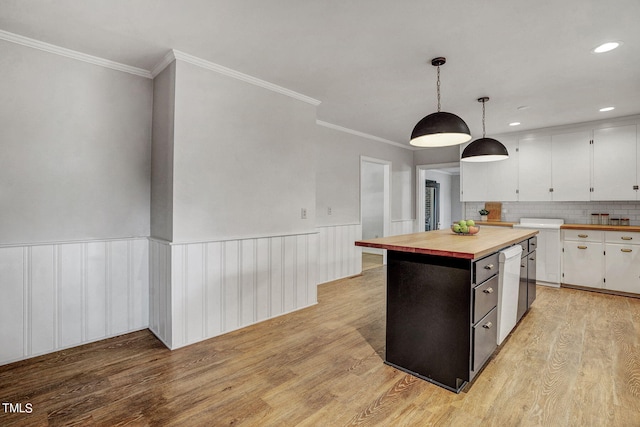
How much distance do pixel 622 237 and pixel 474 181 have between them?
2.16 metres

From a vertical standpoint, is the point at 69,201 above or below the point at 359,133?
below

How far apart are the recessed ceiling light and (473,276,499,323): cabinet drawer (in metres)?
1.99

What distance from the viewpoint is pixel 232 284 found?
3109 millimetres

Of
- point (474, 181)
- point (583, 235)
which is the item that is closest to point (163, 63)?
point (474, 181)

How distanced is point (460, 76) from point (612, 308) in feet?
10.8

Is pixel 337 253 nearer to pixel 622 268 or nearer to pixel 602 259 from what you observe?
pixel 602 259

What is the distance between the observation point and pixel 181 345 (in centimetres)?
274

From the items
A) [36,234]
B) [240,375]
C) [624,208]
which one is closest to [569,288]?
[624,208]

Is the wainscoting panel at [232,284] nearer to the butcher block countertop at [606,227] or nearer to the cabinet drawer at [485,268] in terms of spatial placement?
the cabinet drawer at [485,268]

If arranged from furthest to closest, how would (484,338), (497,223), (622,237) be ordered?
(497,223) → (622,237) → (484,338)

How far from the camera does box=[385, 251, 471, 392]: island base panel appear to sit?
2.07m

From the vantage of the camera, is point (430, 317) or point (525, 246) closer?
point (430, 317)

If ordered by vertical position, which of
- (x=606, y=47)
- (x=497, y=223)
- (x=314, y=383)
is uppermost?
(x=606, y=47)

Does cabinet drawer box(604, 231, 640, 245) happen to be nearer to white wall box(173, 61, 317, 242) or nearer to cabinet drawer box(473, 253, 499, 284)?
cabinet drawer box(473, 253, 499, 284)
